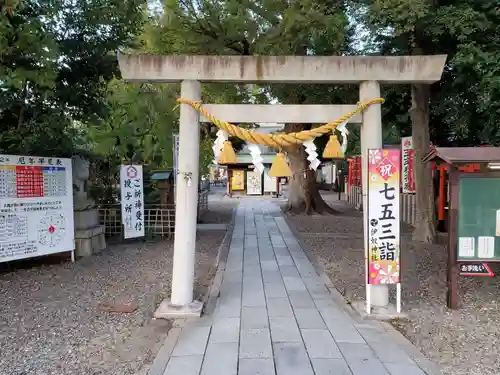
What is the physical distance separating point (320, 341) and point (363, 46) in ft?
28.0

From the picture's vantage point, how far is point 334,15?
984cm

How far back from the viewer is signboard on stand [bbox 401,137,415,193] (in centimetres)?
1388

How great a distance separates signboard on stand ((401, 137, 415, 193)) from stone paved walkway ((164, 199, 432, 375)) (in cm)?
750

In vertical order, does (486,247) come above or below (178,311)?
above

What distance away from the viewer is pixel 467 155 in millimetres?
6016

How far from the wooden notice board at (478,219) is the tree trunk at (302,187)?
11.7 metres

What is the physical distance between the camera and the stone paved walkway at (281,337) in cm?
420

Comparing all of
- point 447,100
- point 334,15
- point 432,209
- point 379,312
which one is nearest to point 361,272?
point 379,312

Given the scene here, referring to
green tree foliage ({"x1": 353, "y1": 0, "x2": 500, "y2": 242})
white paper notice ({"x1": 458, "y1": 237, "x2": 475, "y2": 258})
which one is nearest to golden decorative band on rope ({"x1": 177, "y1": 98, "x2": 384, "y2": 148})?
white paper notice ({"x1": 458, "y1": 237, "x2": 475, "y2": 258})

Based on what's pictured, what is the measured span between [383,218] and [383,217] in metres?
0.01

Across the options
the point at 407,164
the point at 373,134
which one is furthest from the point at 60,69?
the point at 407,164

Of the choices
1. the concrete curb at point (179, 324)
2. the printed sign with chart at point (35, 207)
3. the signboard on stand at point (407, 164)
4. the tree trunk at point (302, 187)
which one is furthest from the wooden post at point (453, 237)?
the tree trunk at point (302, 187)

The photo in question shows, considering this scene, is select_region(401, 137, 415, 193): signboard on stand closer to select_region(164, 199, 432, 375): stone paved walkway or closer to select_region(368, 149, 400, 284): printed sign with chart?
select_region(164, 199, 432, 375): stone paved walkway

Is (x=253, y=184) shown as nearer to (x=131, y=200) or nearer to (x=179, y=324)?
(x=131, y=200)
